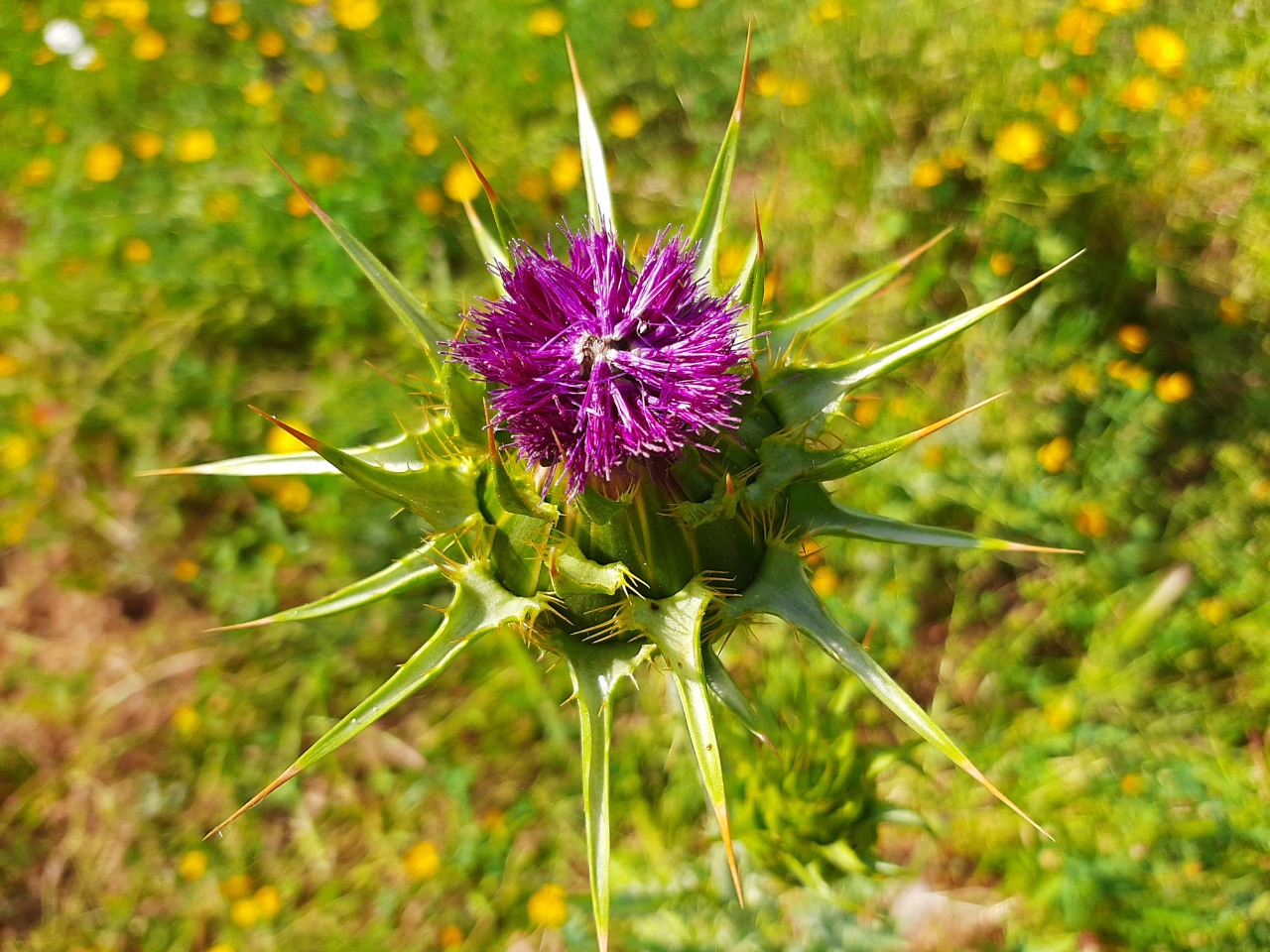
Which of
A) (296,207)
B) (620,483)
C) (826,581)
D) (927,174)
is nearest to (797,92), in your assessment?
(927,174)

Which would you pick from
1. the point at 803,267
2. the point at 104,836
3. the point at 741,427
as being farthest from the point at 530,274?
the point at 104,836

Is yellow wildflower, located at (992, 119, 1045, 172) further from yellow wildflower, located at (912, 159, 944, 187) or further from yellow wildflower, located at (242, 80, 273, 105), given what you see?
yellow wildflower, located at (242, 80, 273, 105)

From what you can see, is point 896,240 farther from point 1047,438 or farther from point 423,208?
point 423,208

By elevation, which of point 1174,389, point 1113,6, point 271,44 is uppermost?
point 271,44

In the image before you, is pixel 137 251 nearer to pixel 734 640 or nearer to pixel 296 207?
pixel 296 207

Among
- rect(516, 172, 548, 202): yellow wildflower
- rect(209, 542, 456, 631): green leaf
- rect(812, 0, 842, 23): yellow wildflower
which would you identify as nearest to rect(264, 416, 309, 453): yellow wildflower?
rect(516, 172, 548, 202): yellow wildflower

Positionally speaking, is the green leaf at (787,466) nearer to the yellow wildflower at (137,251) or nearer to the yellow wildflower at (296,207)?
the yellow wildflower at (296,207)

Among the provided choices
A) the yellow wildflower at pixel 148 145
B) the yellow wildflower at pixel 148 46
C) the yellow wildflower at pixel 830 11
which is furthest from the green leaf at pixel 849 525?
the yellow wildflower at pixel 148 46
